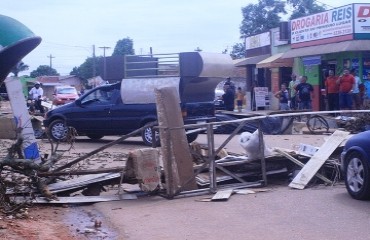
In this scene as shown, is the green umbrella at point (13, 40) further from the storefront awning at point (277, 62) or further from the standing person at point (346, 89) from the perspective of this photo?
the storefront awning at point (277, 62)

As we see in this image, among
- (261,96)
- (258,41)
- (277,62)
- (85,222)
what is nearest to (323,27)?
(277,62)

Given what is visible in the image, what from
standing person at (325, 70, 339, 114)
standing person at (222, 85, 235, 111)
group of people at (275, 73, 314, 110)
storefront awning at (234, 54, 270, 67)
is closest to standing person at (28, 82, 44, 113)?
standing person at (222, 85, 235, 111)

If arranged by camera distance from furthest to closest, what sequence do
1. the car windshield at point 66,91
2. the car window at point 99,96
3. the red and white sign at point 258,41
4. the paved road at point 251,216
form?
the car windshield at point 66,91 < the red and white sign at point 258,41 < the car window at point 99,96 < the paved road at point 251,216

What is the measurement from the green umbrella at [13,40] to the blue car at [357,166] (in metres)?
4.87

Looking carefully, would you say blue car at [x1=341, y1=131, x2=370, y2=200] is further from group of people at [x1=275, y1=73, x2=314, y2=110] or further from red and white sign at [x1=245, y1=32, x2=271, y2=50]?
red and white sign at [x1=245, y1=32, x2=271, y2=50]

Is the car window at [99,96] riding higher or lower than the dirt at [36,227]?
higher

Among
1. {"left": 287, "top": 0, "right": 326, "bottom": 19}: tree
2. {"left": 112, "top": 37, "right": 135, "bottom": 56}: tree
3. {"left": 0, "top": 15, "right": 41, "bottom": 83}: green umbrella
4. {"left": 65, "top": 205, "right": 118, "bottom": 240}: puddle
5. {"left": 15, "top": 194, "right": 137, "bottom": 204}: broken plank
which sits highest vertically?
{"left": 287, "top": 0, "right": 326, "bottom": 19}: tree

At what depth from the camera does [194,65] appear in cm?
1769

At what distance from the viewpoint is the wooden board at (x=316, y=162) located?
36.0 feet

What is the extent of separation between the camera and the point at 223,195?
405 inches

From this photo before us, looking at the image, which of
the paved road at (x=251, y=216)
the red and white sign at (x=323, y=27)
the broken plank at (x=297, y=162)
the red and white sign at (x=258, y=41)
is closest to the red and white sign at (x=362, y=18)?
the red and white sign at (x=323, y=27)

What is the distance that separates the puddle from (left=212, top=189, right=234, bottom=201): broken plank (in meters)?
1.77

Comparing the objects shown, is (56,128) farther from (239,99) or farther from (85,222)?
(239,99)

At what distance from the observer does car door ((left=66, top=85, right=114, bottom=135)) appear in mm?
19391
